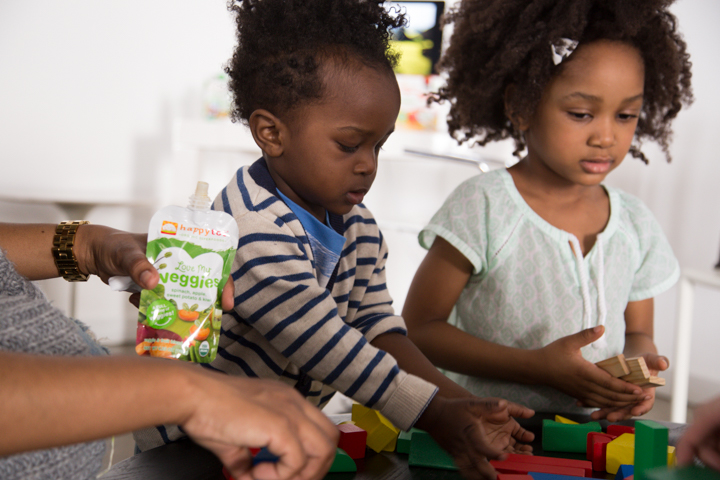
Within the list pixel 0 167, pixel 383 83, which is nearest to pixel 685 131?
pixel 383 83

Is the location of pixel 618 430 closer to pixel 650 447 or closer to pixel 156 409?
pixel 650 447

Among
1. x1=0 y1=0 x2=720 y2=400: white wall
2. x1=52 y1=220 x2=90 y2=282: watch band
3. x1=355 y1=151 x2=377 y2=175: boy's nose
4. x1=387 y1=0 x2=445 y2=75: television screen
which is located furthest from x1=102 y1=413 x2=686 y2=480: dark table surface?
x1=387 y1=0 x2=445 y2=75: television screen

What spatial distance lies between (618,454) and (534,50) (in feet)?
2.54

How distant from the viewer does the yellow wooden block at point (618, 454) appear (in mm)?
647

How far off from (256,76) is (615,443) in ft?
2.09

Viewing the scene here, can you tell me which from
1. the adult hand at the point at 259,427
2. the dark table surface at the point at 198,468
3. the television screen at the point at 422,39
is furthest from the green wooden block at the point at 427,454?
the television screen at the point at 422,39

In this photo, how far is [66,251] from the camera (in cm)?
74

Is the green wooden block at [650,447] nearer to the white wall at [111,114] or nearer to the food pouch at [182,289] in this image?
the food pouch at [182,289]

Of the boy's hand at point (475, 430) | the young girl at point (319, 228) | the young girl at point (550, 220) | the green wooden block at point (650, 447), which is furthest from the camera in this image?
the young girl at point (550, 220)

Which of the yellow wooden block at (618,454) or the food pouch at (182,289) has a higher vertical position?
the food pouch at (182,289)

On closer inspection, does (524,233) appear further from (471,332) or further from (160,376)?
(160,376)

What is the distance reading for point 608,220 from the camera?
1.22m

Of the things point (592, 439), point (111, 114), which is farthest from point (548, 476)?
point (111, 114)

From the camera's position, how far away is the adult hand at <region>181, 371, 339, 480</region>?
0.36 metres
